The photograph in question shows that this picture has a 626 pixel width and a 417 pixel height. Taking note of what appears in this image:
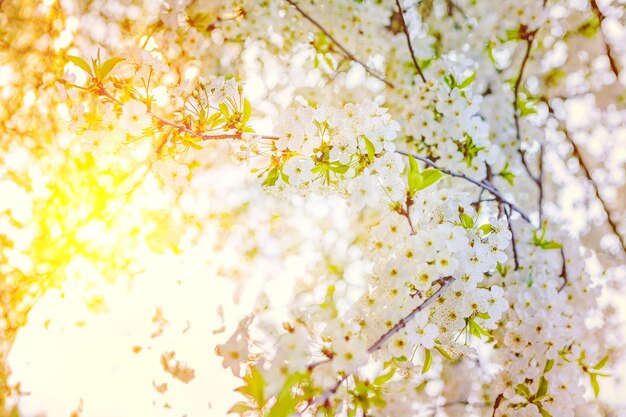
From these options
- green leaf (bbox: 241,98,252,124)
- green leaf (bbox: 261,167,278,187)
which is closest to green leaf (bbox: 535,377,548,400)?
green leaf (bbox: 261,167,278,187)

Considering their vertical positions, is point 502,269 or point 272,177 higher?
point 502,269

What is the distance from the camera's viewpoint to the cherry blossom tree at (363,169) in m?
0.99

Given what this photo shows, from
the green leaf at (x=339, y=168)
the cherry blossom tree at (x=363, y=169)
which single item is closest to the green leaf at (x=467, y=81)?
the cherry blossom tree at (x=363, y=169)

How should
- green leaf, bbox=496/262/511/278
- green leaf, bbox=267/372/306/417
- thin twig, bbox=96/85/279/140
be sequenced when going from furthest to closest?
1. green leaf, bbox=496/262/511/278
2. thin twig, bbox=96/85/279/140
3. green leaf, bbox=267/372/306/417

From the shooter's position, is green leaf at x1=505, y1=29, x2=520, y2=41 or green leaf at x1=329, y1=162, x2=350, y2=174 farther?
green leaf at x1=505, y1=29, x2=520, y2=41

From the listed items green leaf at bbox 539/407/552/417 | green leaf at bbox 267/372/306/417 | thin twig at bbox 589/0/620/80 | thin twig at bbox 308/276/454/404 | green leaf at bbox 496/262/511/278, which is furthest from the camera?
thin twig at bbox 589/0/620/80

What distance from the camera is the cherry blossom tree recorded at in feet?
3.24

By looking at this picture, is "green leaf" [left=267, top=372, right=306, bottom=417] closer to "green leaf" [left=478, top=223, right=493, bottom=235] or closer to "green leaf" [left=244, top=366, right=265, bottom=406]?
"green leaf" [left=244, top=366, right=265, bottom=406]

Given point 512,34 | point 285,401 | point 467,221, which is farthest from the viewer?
point 512,34

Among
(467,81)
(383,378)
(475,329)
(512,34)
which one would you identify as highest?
(512,34)

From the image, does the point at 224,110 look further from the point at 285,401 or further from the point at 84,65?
the point at 285,401

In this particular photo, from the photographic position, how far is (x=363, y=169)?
0.99m

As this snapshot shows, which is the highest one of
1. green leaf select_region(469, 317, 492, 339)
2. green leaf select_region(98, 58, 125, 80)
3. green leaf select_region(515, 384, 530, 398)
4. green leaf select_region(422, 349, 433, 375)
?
green leaf select_region(98, 58, 125, 80)

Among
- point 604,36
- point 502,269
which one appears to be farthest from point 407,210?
point 604,36
